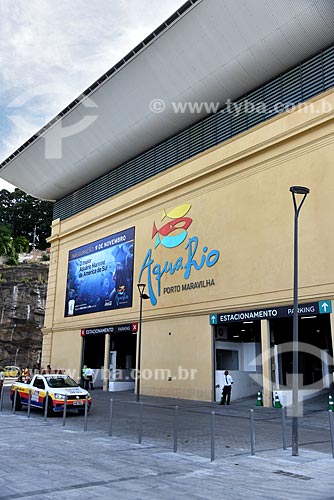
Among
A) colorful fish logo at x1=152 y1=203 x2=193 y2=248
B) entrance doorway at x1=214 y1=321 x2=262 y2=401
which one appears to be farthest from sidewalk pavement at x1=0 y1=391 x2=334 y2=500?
colorful fish logo at x1=152 y1=203 x2=193 y2=248

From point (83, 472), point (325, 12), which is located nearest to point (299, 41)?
point (325, 12)

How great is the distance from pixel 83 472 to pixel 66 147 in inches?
1167

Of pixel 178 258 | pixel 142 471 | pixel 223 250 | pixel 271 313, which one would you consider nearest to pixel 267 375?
pixel 271 313

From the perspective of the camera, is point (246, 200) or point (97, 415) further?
point (246, 200)

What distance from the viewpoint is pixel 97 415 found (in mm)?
17453

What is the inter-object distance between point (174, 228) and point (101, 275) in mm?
8204

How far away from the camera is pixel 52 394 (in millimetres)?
17156

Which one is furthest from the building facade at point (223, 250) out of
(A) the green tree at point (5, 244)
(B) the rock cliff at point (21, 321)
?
(A) the green tree at point (5, 244)

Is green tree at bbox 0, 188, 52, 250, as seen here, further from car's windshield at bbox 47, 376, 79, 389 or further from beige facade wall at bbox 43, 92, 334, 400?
car's windshield at bbox 47, 376, 79, 389

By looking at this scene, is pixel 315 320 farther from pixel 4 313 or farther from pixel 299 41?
pixel 4 313

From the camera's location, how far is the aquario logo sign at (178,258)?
25.5 meters

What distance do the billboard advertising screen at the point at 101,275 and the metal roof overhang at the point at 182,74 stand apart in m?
6.05

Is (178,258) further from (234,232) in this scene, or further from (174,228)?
(234,232)

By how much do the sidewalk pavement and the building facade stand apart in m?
10.5
